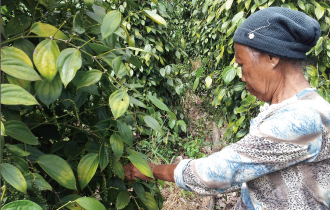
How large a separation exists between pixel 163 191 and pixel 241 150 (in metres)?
1.93

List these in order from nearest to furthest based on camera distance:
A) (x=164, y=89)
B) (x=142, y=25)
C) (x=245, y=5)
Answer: (x=245, y=5), (x=142, y=25), (x=164, y=89)

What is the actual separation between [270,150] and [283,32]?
14.0 inches

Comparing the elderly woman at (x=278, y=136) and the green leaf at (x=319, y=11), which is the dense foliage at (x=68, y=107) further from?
the elderly woman at (x=278, y=136)

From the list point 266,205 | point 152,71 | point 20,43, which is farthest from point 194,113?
point 20,43

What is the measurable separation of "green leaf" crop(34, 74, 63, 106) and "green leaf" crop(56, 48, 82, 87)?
0.19 feet

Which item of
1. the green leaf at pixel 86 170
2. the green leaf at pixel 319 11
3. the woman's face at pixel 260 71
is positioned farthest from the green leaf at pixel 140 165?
the green leaf at pixel 319 11

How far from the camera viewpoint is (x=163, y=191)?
103 inches

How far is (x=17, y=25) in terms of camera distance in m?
0.70

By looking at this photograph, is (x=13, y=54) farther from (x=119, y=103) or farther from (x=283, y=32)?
(x=283, y=32)

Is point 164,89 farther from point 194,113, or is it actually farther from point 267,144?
point 267,144

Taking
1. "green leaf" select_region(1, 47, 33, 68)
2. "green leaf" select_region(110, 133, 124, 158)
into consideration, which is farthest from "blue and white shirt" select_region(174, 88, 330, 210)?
"green leaf" select_region(1, 47, 33, 68)

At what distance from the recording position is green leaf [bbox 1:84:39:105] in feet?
1.69

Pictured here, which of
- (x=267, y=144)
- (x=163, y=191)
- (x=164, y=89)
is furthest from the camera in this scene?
(x=164, y=89)

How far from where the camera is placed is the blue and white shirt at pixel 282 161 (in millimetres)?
791
